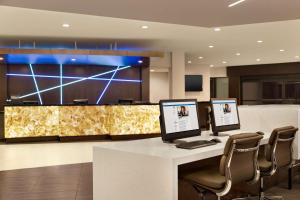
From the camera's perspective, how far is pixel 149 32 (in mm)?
9539

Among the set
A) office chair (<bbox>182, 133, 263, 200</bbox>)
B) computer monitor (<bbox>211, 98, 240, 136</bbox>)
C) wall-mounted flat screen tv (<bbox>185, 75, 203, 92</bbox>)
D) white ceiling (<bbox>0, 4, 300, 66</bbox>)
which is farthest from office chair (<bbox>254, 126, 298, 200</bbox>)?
wall-mounted flat screen tv (<bbox>185, 75, 203, 92</bbox>)

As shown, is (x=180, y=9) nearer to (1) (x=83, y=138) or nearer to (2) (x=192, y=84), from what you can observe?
(1) (x=83, y=138)

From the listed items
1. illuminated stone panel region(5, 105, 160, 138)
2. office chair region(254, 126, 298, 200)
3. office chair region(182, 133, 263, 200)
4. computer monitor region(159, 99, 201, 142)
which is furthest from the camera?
illuminated stone panel region(5, 105, 160, 138)

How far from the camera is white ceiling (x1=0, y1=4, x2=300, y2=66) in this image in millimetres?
8023

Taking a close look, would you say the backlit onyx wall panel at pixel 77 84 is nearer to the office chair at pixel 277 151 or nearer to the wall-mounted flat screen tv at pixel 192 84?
the wall-mounted flat screen tv at pixel 192 84

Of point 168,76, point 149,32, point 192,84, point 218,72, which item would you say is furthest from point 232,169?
point 218,72

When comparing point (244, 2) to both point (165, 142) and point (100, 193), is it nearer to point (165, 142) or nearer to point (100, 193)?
point (165, 142)

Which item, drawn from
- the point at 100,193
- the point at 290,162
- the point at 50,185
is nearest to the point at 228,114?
the point at 290,162

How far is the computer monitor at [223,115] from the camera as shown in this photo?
4266mm

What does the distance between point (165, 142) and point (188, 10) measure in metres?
2.22

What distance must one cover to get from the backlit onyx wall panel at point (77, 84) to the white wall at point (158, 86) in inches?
222

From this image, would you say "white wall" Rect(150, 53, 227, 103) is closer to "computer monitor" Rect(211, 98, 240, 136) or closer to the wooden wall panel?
the wooden wall panel

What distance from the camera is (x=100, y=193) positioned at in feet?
10.8

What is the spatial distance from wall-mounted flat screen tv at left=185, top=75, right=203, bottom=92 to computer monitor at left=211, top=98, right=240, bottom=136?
475 inches
